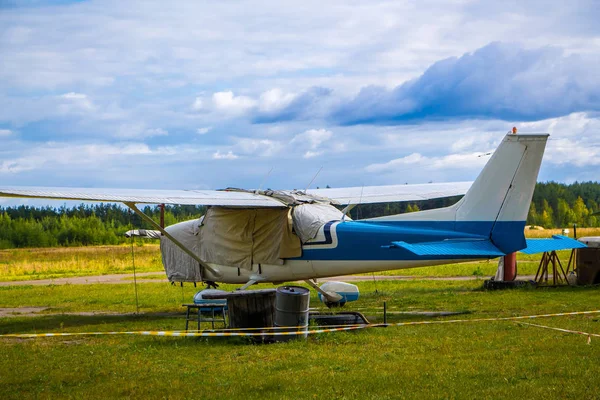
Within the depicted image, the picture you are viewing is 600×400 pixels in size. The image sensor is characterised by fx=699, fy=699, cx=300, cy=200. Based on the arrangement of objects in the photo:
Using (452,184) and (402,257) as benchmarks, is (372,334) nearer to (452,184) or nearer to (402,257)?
(402,257)

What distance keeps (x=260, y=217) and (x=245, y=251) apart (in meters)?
0.86

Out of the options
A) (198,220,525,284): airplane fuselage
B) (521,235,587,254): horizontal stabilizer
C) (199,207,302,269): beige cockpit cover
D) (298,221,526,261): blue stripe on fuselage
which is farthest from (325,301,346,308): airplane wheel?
(521,235,587,254): horizontal stabilizer

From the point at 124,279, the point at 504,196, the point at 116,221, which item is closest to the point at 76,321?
the point at 504,196

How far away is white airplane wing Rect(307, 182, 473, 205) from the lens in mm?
17953

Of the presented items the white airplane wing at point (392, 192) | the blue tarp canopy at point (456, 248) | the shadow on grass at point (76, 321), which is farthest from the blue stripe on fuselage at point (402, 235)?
the shadow on grass at point (76, 321)

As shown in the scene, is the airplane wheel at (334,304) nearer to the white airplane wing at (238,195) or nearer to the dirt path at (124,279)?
the white airplane wing at (238,195)

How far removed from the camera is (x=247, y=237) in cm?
1554

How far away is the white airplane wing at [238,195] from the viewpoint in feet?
41.9

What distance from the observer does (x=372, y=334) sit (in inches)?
430

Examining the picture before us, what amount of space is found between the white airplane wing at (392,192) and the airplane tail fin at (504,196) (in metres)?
4.34

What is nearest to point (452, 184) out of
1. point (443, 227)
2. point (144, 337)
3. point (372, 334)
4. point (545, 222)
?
point (443, 227)

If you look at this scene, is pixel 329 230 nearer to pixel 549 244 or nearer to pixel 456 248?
pixel 456 248

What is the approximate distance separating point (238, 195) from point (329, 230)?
2.39 meters

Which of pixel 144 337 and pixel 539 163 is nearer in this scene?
pixel 144 337
